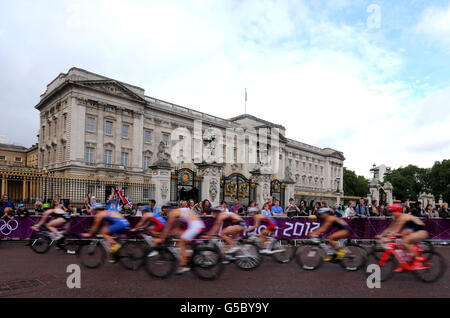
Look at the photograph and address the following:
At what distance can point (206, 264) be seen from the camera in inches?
271

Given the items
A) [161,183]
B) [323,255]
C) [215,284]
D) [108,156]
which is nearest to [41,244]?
[215,284]

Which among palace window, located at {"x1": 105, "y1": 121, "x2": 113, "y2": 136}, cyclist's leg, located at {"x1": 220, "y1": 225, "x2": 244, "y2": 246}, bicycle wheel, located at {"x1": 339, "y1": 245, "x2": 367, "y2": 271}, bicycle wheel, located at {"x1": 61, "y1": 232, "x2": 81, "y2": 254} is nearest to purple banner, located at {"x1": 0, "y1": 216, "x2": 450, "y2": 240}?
bicycle wheel, located at {"x1": 61, "y1": 232, "x2": 81, "y2": 254}

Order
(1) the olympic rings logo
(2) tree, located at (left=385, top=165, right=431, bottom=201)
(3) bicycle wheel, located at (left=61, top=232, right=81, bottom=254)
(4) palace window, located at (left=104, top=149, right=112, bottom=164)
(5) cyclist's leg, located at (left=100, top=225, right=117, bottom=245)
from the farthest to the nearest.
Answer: (2) tree, located at (left=385, top=165, right=431, bottom=201) < (4) palace window, located at (left=104, top=149, right=112, bottom=164) < (1) the olympic rings logo < (3) bicycle wheel, located at (left=61, top=232, right=81, bottom=254) < (5) cyclist's leg, located at (left=100, top=225, right=117, bottom=245)

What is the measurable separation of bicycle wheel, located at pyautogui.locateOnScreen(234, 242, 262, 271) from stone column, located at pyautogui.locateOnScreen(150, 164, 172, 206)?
9.56 meters

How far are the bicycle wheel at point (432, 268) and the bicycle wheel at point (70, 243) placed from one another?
28.1ft

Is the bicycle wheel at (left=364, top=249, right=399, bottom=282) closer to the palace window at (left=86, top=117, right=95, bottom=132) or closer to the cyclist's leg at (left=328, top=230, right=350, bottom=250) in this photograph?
the cyclist's leg at (left=328, top=230, right=350, bottom=250)

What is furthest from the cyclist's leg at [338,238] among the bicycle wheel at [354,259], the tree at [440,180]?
the tree at [440,180]

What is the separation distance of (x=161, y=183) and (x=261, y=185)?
7331 mm

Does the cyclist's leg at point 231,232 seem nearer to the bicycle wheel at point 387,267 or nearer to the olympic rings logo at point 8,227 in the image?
the bicycle wheel at point 387,267

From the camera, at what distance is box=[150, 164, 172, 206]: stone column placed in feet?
55.7

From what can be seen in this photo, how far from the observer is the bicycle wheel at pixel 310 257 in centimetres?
802

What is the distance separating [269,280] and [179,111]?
50122 mm
